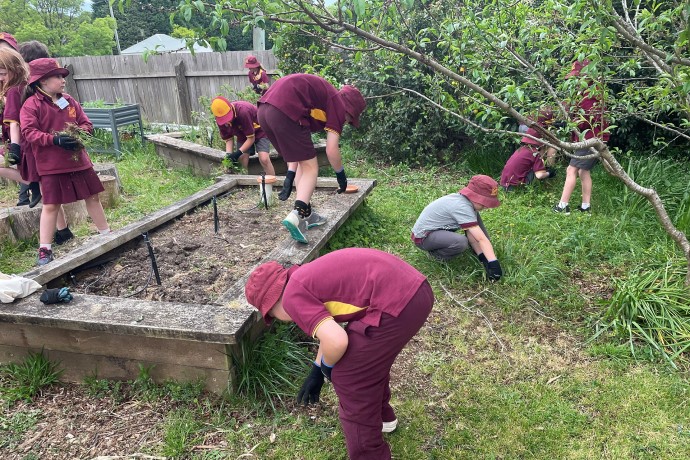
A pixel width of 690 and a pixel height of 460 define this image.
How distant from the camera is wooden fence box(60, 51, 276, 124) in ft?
37.1

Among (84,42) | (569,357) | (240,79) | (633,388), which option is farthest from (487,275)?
(84,42)

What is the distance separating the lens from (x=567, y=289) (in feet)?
11.8

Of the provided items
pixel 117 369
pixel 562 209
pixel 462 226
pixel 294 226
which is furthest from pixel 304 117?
pixel 562 209

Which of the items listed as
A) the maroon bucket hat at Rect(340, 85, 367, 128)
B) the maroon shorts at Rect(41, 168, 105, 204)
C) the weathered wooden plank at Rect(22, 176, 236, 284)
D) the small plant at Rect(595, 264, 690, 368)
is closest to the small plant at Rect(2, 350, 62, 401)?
the weathered wooden plank at Rect(22, 176, 236, 284)

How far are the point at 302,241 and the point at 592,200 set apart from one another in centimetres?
340

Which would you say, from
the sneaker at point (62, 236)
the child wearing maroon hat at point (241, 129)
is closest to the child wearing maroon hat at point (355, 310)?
the sneaker at point (62, 236)

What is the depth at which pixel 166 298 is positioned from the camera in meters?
3.19

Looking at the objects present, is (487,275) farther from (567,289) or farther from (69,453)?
(69,453)

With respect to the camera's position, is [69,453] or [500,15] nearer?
[69,453]

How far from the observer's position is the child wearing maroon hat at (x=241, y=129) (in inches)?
221

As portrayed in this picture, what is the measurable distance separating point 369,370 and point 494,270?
2.05 metres

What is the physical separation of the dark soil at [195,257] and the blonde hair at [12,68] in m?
1.59

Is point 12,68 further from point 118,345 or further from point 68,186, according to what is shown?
point 118,345

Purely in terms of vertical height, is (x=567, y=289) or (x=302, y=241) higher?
(x=302, y=241)
